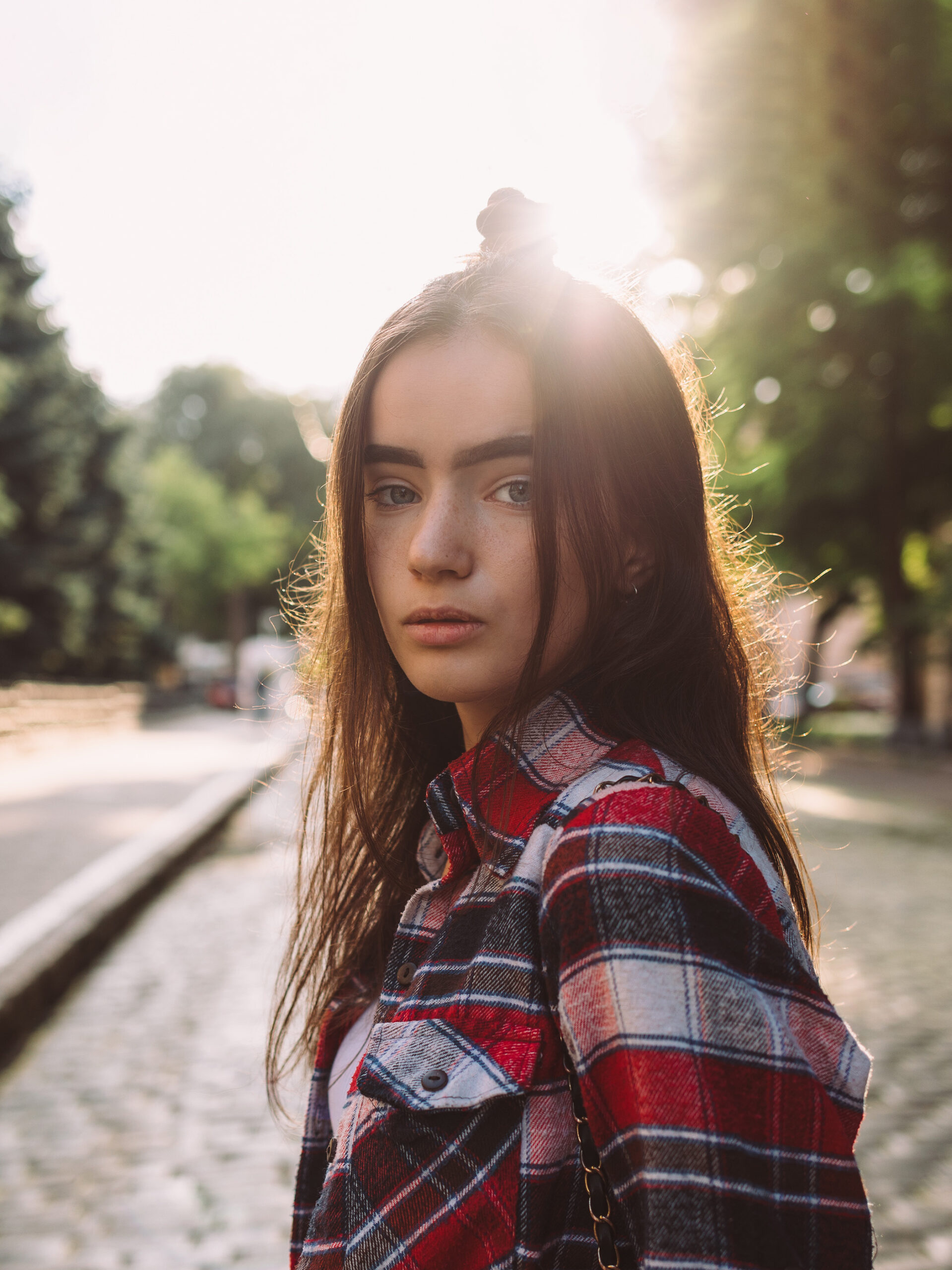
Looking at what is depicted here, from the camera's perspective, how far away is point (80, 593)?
80.1ft

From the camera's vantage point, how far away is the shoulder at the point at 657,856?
0.93 m

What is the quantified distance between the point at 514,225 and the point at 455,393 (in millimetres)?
326

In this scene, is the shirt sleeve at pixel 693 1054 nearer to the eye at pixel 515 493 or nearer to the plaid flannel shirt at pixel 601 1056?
the plaid flannel shirt at pixel 601 1056

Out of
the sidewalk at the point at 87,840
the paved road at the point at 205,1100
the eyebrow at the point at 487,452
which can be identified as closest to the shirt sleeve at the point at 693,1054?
the eyebrow at the point at 487,452

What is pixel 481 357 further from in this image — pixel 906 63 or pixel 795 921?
pixel 906 63

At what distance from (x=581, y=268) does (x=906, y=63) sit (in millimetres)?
15888

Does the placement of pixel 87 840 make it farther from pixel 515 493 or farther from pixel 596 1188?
pixel 596 1188

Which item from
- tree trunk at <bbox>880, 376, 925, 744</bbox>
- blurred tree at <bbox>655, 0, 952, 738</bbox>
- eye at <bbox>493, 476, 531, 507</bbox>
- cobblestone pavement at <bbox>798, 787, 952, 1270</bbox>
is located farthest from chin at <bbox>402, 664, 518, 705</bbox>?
tree trunk at <bbox>880, 376, 925, 744</bbox>

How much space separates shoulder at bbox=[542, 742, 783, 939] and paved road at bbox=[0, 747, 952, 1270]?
162 centimetres

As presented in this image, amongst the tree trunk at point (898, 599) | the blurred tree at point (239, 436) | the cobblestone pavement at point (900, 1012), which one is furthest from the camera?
the blurred tree at point (239, 436)

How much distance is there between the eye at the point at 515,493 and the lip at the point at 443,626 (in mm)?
143

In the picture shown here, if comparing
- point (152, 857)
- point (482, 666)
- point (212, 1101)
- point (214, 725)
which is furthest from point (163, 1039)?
point (214, 725)

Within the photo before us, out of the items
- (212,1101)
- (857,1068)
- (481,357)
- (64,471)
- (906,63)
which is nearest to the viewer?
(857,1068)

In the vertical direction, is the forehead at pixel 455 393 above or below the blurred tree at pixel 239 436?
below
